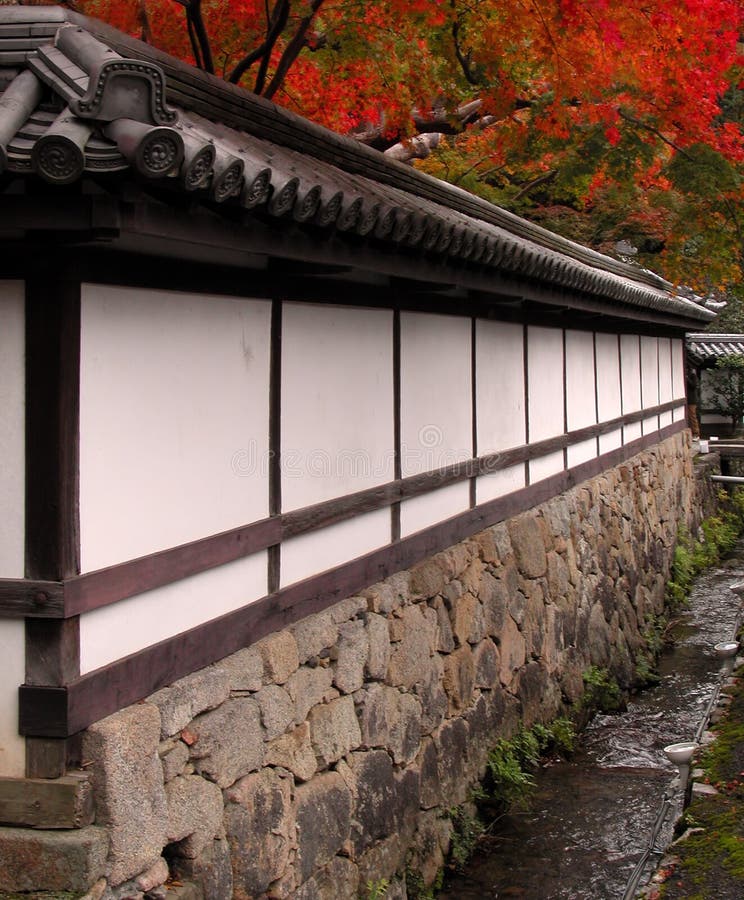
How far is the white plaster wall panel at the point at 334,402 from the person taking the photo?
6449mm

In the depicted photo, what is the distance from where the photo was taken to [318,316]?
6730mm

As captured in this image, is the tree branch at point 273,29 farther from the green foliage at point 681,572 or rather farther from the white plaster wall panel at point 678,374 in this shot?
the white plaster wall panel at point 678,374

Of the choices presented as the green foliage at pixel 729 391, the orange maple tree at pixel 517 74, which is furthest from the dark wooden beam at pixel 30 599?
the green foliage at pixel 729 391

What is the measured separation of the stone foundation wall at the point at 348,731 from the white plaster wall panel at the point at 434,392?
0.91 meters

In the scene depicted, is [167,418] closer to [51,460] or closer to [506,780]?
[51,460]

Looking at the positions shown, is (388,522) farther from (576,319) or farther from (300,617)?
(576,319)

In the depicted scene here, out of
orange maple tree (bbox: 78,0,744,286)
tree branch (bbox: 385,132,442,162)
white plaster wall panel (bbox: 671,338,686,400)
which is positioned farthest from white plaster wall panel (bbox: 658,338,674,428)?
Answer: tree branch (bbox: 385,132,442,162)

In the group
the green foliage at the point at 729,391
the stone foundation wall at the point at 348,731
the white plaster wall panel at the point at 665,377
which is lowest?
the stone foundation wall at the point at 348,731

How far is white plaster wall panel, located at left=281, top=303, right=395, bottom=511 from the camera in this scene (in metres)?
6.45

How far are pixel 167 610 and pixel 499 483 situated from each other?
19.4ft

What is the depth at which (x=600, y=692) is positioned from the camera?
13.0 m

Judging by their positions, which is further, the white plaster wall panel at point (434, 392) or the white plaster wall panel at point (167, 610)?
the white plaster wall panel at point (434, 392)

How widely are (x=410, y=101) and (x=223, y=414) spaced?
11.2m

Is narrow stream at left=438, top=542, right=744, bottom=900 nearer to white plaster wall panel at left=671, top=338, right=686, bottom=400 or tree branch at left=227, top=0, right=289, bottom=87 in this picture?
tree branch at left=227, top=0, right=289, bottom=87
